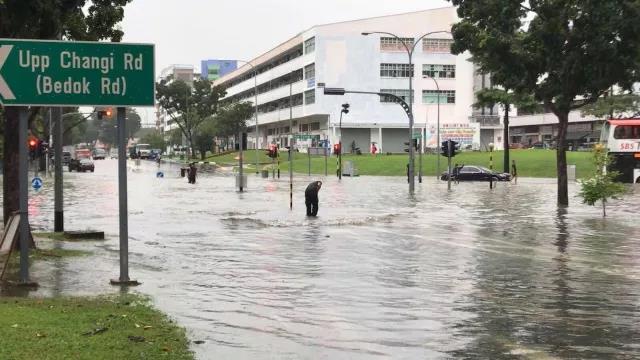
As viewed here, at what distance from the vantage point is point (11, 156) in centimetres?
1258

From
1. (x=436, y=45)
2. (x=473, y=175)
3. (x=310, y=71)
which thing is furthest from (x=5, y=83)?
(x=436, y=45)

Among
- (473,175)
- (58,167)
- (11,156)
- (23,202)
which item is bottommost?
(473,175)

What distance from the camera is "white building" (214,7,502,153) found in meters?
93.6

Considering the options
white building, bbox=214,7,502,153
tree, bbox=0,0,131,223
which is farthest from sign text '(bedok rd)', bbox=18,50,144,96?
white building, bbox=214,7,502,153

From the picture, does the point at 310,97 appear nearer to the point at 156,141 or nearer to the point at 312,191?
the point at 312,191

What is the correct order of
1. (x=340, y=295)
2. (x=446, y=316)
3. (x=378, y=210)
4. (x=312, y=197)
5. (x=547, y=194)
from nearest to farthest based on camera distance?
1. (x=446, y=316)
2. (x=340, y=295)
3. (x=312, y=197)
4. (x=378, y=210)
5. (x=547, y=194)

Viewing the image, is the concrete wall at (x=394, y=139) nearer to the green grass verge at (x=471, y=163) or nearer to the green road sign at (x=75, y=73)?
the green grass verge at (x=471, y=163)

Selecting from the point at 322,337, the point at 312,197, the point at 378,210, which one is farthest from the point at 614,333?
the point at 378,210

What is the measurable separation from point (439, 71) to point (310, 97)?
59.4 feet

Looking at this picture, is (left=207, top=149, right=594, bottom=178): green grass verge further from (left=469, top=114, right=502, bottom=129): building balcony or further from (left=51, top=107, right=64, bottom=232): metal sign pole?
(left=51, top=107, right=64, bottom=232): metal sign pole

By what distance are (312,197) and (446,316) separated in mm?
14395

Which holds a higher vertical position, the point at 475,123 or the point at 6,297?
the point at 475,123

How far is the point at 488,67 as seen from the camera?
94.1 feet

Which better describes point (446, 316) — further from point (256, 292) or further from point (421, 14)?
point (421, 14)
